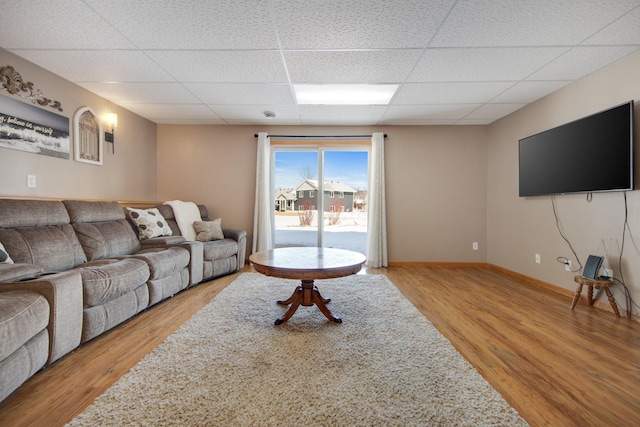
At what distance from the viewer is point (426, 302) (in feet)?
9.37

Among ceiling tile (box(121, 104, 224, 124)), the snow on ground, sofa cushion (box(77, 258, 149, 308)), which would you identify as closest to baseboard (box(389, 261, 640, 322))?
the snow on ground

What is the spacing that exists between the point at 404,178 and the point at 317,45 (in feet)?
9.29

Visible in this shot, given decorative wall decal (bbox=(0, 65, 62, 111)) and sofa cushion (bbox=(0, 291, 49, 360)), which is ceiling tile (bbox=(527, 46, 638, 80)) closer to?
sofa cushion (bbox=(0, 291, 49, 360))

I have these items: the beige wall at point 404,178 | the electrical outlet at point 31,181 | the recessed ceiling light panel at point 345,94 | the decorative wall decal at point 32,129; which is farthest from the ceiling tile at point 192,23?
the beige wall at point 404,178

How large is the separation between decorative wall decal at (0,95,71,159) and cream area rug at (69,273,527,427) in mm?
2201

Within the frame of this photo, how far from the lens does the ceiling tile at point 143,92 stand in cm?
317

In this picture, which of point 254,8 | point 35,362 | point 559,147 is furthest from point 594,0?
point 35,362

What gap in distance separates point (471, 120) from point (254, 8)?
370cm

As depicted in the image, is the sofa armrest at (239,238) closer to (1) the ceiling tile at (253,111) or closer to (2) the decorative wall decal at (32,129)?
(1) the ceiling tile at (253,111)

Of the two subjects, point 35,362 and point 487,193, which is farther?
point 487,193

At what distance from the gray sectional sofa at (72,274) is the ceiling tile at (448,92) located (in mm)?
2962

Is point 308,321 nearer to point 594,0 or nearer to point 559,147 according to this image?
point 594,0

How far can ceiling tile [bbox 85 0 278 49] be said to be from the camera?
1.88 m

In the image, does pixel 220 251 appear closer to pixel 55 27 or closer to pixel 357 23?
pixel 55 27
